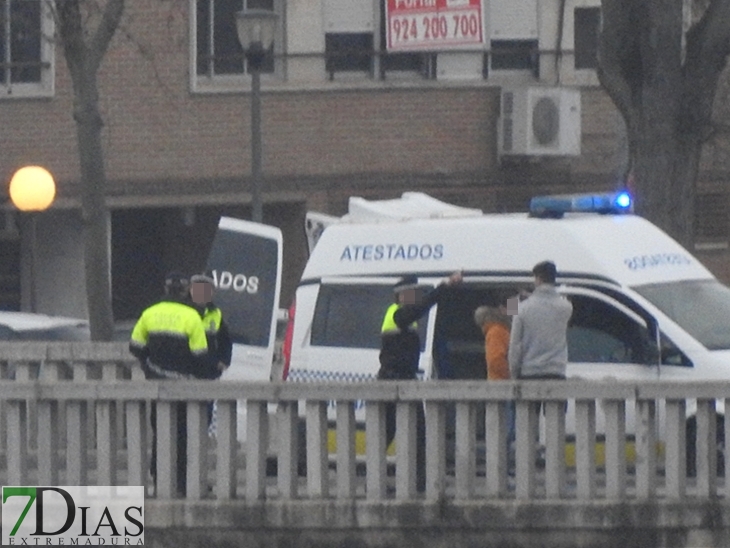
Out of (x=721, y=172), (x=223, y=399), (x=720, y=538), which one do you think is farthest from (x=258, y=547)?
(x=721, y=172)

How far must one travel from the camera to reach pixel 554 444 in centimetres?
1073

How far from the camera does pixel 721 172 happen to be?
2736 cm

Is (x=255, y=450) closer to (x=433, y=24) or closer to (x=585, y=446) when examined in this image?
(x=585, y=446)

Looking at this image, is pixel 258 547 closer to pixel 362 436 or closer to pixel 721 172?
pixel 362 436

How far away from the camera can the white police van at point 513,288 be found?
12.7 m

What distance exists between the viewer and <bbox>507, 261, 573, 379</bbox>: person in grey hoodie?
12203 millimetres

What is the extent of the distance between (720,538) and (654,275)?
116 inches

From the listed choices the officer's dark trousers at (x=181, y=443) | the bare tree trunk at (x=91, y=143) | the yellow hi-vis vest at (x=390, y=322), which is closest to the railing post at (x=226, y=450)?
the officer's dark trousers at (x=181, y=443)

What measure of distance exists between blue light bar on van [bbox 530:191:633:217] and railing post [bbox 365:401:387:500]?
2.93m

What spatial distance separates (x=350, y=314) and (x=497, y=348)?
4.16 ft

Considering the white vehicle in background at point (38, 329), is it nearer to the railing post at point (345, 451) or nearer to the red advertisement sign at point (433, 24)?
the railing post at point (345, 451)

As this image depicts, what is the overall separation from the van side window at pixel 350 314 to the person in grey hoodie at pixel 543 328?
159 centimetres

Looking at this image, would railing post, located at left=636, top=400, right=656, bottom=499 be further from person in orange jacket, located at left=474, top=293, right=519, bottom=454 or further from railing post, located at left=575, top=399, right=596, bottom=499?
person in orange jacket, located at left=474, top=293, right=519, bottom=454

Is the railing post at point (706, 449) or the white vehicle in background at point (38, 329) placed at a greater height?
the railing post at point (706, 449)
